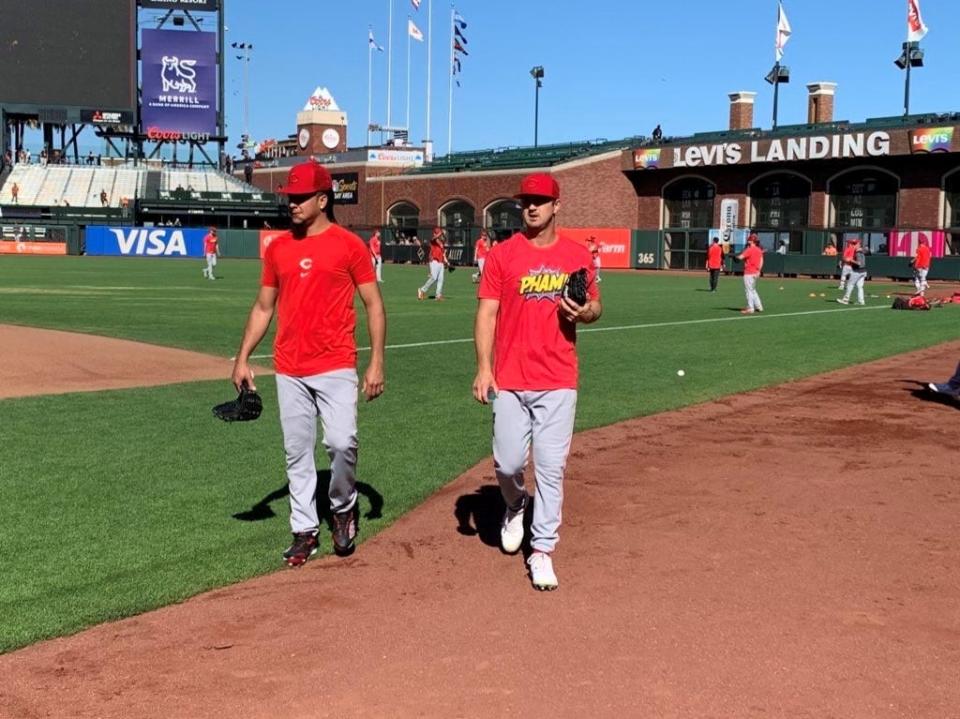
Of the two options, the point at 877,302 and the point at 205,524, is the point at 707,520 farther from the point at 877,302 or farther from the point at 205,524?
the point at 877,302

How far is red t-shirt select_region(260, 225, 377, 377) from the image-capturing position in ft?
17.6

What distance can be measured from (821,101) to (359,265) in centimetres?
5753

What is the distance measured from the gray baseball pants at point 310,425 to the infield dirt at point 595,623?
0.37 metres

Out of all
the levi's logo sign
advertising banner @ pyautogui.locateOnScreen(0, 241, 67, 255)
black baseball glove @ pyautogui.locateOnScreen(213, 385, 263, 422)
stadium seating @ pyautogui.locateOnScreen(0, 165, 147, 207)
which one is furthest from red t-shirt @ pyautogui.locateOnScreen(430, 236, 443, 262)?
stadium seating @ pyautogui.locateOnScreen(0, 165, 147, 207)

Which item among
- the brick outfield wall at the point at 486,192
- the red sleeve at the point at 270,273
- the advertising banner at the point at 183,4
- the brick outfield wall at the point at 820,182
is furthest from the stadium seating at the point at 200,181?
the red sleeve at the point at 270,273

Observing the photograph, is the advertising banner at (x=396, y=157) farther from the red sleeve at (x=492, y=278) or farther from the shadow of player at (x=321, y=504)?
the red sleeve at (x=492, y=278)

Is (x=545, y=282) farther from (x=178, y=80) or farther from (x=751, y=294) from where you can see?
(x=178, y=80)

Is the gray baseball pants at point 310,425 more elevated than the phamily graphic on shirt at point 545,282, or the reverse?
the phamily graphic on shirt at point 545,282

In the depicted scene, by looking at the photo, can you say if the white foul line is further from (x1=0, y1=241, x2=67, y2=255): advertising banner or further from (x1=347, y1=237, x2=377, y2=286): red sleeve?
(x1=0, y1=241, x2=67, y2=255): advertising banner

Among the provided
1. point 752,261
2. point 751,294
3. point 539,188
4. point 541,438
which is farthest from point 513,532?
point 751,294

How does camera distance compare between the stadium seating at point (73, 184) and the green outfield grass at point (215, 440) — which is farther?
the stadium seating at point (73, 184)

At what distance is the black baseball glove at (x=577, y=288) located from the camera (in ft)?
16.3

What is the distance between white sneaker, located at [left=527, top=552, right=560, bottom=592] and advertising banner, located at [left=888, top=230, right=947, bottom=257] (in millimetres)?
42413

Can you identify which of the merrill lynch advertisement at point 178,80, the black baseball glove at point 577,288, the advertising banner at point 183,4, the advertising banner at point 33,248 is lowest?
the advertising banner at point 33,248
